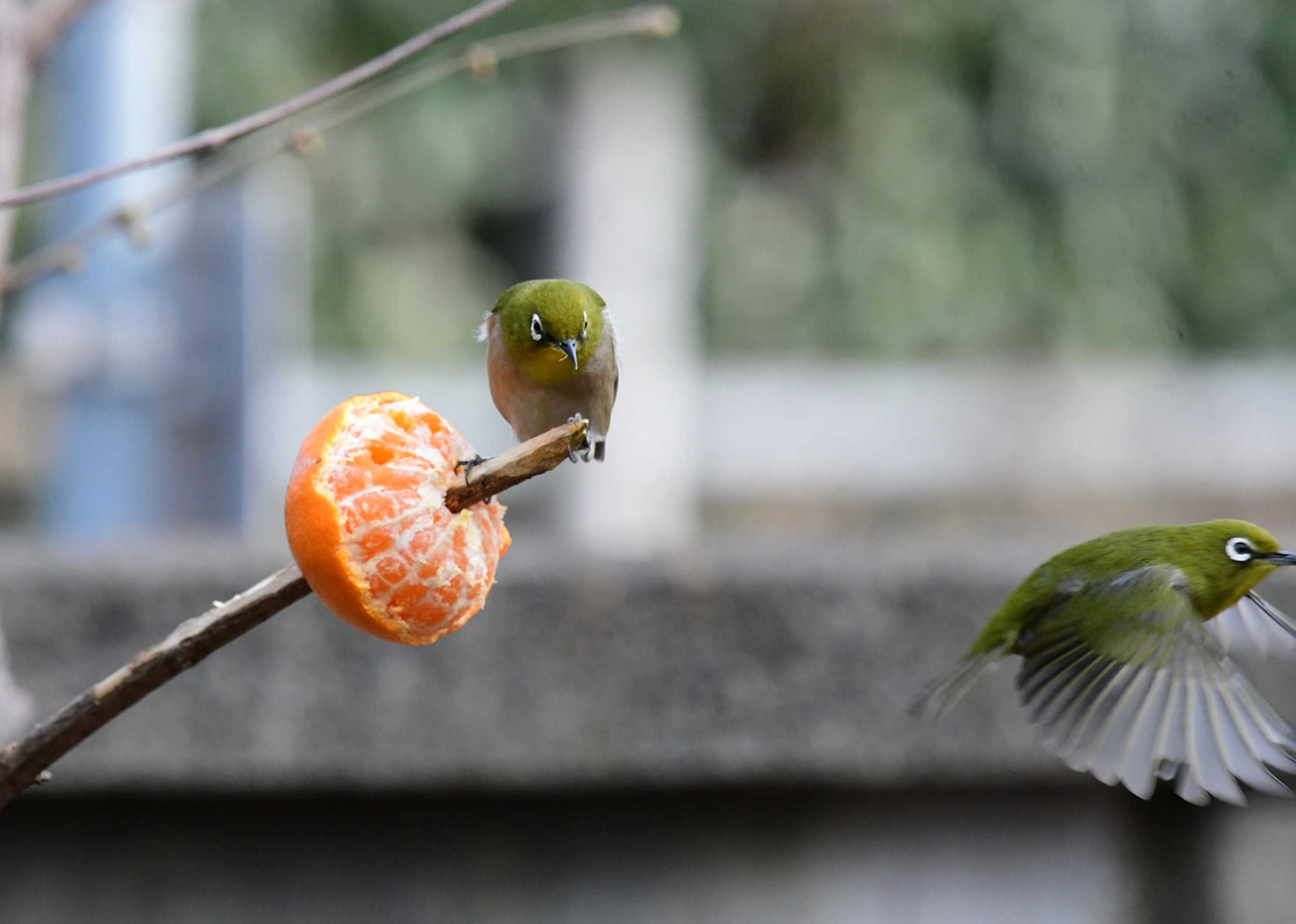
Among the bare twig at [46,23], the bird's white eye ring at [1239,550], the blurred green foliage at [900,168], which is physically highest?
the blurred green foliage at [900,168]

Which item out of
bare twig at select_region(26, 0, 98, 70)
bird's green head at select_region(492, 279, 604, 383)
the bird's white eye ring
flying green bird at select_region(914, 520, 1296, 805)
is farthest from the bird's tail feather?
bare twig at select_region(26, 0, 98, 70)

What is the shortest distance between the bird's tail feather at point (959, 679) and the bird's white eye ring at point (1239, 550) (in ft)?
0.91

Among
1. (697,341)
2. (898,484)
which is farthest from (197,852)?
(697,341)

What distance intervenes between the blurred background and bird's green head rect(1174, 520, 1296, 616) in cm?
42

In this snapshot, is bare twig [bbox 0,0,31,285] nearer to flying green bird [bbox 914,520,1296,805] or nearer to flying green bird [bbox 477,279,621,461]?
flying green bird [bbox 477,279,621,461]

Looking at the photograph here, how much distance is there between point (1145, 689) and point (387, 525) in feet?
1.88

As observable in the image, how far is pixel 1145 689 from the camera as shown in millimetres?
1015

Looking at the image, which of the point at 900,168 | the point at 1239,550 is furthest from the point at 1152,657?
the point at 900,168

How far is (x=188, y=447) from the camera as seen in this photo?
8.29 ft

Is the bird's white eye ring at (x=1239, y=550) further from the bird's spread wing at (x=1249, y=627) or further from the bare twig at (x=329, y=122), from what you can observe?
the bare twig at (x=329, y=122)

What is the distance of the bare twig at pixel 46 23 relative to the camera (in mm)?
1084

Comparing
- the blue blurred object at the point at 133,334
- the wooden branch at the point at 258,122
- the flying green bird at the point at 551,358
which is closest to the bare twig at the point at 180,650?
the wooden branch at the point at 258,122

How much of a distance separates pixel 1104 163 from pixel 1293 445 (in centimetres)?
141

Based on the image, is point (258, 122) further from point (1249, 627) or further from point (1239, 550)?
point (1249, 627)
